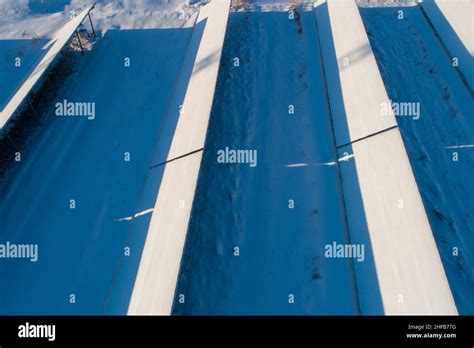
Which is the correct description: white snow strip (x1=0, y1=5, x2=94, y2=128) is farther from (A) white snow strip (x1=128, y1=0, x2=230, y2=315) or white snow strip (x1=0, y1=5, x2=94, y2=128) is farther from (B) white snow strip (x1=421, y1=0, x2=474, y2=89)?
(B) white snow strip (x1=421, y1=0, x2=474, y2=89)

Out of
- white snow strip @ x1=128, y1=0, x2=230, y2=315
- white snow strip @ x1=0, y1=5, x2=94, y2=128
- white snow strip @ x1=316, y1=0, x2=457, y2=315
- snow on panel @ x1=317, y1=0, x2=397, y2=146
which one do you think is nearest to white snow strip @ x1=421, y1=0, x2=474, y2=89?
snow on panel @ x1=317, y1=0, x2=397, y2=146

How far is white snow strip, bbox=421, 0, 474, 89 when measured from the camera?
996 cm

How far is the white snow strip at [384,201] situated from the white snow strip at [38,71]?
23.5 ft

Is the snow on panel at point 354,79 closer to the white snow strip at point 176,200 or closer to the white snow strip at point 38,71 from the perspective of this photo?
the white snow strip at point 176,200

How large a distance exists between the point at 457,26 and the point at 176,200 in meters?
9.69

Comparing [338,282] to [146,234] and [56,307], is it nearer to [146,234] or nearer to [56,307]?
[146,234]

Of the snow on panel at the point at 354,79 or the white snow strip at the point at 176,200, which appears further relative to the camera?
the snow on panel at the point at 354,79

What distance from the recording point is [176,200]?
675cm

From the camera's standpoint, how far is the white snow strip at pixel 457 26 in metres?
9.96

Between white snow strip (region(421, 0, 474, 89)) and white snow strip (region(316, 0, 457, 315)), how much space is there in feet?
9.01

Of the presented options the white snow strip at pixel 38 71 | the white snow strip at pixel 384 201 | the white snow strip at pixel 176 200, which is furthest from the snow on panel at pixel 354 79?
the white snow strip at pixel 38 71

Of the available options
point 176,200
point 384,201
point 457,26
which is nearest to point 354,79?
point 384,201

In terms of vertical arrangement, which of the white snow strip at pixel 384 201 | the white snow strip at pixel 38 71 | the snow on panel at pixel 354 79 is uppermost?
the white snow strip at pixel 38 71

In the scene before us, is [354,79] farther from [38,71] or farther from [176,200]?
[38,71]
